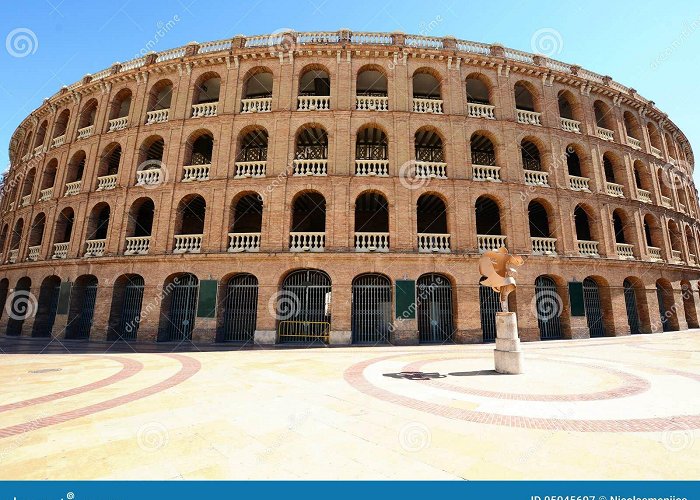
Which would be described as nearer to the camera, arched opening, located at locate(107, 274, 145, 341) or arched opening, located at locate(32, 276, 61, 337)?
arched opening, located at locate(107, 274, 145, 341)

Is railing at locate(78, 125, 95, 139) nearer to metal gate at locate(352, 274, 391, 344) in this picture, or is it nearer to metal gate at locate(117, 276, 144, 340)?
→ metal gate at locate(117, 276, 144, 340)

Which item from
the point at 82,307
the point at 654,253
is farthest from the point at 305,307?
the point at 654,253

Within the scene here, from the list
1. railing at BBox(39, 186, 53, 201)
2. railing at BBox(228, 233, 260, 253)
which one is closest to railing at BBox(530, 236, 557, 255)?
railing at BBox(228, 233, 260, 253)

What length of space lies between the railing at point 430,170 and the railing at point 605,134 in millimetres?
11836

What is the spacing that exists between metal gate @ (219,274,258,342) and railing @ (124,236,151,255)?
17.6 ft

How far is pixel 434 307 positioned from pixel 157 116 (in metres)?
20.5

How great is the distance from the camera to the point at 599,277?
17703 millimetres

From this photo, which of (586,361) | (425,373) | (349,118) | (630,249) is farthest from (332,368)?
(630,249)

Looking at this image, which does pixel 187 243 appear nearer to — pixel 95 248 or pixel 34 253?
pixel 95 248

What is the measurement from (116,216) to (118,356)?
386 inches

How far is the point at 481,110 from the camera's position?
18.7 m

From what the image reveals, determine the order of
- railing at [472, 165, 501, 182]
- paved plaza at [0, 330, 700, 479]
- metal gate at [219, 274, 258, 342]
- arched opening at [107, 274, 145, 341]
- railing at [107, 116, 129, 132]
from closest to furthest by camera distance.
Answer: paved plaza at [0, 330, 700, 479]
metal gate at [219, 274, 258, 342]
arched opening at [107, 274, 145, 341]
railing at [472, 165, 501, 182]
railing at [107, 116, 129, 132]

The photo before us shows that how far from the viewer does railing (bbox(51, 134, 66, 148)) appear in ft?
71.8

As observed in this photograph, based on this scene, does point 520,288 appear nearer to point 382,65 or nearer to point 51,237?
point 382,65
